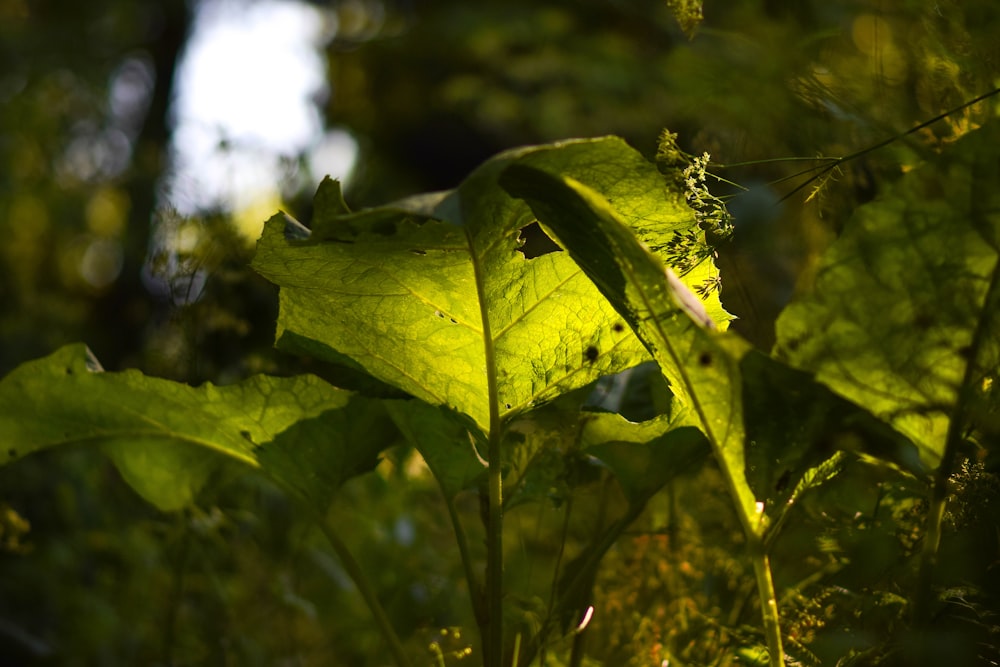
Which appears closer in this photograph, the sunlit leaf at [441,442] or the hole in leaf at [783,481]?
the hole in leaf at [783,481]

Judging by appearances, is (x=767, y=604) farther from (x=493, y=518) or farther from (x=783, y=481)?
(x=493, y=518)

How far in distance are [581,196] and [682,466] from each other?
33 cm

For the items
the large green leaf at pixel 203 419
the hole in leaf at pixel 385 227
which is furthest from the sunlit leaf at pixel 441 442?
the hole in leaf at pixel 385 227

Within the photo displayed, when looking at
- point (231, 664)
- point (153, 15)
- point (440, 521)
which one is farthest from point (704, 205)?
point (153, 15)

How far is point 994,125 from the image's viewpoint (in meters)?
0.47

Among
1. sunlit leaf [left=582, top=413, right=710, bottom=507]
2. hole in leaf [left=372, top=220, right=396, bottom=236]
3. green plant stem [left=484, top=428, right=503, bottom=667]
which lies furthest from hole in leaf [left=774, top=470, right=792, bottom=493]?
hole in leaf [left=372, top=220, right=396, bottom=236]

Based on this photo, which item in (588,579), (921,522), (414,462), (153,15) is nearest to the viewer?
(921,522)

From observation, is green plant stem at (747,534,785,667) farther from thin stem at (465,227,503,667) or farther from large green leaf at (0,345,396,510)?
large green leaf at (0,345,396,510)

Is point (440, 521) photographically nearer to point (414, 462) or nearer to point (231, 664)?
point (414, 462)

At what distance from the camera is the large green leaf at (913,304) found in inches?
18.8

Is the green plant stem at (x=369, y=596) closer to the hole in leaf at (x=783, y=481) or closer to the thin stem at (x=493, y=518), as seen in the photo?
the thin stem at (x=493, y=518)

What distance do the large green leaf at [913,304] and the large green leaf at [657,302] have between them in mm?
50

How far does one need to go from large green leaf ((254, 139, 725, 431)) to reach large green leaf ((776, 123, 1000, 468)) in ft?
0.40

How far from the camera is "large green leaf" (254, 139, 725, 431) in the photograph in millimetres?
558
